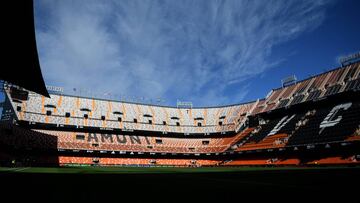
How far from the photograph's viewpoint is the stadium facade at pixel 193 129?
41188mm

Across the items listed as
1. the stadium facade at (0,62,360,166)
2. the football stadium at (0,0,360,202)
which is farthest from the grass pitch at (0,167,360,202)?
the stadium facade at (0,62,360,166)

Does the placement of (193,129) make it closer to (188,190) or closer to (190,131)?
(190,131)

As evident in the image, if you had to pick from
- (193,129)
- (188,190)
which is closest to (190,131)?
(193,129)

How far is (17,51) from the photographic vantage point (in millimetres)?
13984

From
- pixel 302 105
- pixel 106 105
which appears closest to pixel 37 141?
pixel 106 105

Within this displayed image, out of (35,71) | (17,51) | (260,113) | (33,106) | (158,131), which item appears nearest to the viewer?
(17,51)

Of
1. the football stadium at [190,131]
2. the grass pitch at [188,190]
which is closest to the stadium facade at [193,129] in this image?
the football stadium at [190,131]

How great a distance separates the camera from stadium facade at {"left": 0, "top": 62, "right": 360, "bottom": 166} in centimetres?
4119

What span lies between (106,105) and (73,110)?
351 inches

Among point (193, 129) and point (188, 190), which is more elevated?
point (193, 129)

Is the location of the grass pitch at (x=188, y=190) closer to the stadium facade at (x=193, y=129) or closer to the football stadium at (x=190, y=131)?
the football stadium at (x=190, y=131)

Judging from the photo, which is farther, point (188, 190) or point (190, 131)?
point (190, 131)

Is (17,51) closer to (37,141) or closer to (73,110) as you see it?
(37,141)

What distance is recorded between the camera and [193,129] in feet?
222
